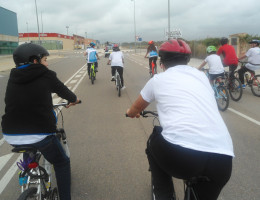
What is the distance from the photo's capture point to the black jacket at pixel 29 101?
2.28 meters

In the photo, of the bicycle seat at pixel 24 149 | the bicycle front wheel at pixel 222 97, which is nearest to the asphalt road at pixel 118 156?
the bicycle front wheel at pixel 222 97

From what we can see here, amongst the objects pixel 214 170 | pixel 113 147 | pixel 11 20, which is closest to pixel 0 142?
pixel 113 147

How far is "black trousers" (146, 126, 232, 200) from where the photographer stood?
1.75 m

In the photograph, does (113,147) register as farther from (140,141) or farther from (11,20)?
(11,20)

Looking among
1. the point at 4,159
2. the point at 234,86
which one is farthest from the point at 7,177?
the point at 234,86

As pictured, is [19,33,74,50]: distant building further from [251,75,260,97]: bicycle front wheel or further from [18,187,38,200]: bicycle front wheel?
[18,187,38,200]: bicycle front wheel

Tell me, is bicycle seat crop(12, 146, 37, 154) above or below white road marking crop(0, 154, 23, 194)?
above

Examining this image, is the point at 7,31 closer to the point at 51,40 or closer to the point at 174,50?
the point at 51,40

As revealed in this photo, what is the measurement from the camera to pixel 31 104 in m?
2.30

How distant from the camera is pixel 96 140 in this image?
16.9 ft

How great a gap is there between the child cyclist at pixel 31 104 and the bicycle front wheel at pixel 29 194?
360 mm

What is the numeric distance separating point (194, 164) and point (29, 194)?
52.6 inches

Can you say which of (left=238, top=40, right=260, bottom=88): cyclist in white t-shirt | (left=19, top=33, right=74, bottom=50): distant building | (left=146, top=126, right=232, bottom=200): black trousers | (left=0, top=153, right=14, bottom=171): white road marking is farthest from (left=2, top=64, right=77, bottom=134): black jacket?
(left=19, top=33, right=74, bottom=50): distant building

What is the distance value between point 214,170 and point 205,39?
29147 millimetres
